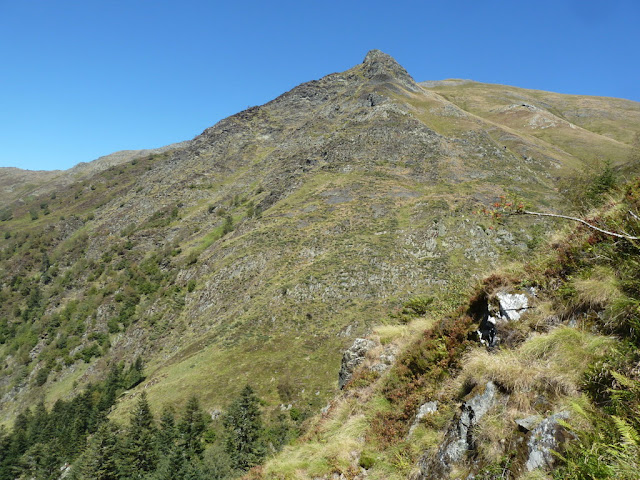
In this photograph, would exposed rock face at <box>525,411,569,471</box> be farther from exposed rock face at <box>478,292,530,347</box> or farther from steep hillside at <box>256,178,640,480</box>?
exposed rock face at <box>478,292,530,347</box>

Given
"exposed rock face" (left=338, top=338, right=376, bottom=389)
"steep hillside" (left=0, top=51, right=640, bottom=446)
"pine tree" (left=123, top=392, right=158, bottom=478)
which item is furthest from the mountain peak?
"pine tree" (left=123, top=392, right=158, bottom=478)

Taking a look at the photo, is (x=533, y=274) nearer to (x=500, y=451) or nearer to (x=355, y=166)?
(x=500, y=451)

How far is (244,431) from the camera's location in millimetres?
37344

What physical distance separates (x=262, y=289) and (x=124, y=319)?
168ft

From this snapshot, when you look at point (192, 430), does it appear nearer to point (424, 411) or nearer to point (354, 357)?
point (354, 357)

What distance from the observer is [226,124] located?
565 feet

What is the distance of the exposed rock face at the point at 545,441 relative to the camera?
441 cm

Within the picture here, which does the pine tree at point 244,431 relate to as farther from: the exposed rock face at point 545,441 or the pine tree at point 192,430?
the exposed rock face at point 545,441

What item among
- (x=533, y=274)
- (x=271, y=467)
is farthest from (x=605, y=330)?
(x=271, y=467)

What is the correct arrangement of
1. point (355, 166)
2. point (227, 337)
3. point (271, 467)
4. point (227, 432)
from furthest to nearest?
point (355, 166), point (227, 337), point (227, 432), point (271, 467)

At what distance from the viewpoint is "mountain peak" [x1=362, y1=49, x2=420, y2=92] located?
465ft

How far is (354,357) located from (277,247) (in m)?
54.0

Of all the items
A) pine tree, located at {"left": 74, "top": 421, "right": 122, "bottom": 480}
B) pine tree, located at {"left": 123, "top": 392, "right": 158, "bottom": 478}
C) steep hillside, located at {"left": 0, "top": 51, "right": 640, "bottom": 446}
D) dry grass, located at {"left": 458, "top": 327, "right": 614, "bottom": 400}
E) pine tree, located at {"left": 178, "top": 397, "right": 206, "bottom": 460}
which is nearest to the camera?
dry grass, located at {"left": 458, "top": 327, "right": 614, "bottom": 400}

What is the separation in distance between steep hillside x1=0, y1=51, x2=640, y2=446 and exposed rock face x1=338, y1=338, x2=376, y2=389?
4.22 metres
